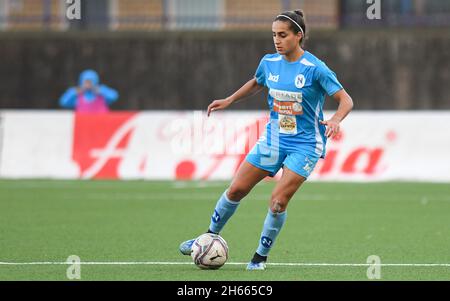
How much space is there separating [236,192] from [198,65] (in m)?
16.0

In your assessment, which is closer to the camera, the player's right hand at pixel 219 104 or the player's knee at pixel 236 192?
the player's knee at pixel 236 192

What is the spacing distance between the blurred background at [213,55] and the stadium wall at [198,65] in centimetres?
2

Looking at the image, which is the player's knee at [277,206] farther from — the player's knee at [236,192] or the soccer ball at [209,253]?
the soccer ball at [209,253]

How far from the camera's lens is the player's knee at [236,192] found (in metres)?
9.72

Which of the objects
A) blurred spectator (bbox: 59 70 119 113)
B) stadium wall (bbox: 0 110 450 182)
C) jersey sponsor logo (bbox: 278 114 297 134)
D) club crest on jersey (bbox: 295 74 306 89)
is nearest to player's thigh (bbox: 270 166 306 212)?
jersey sponsor logo (bbox: 278 114 297 134)

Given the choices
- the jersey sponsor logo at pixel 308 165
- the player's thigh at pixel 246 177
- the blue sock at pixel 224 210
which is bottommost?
the blue sock at pixel 224 210

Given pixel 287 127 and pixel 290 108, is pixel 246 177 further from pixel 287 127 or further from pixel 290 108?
pixel 290 108

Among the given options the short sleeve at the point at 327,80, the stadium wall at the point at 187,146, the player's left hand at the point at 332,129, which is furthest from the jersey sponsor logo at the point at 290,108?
the stadium wall at the point at 187,146

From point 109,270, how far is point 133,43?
55.0 ft

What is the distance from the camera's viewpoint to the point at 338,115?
9.20 m

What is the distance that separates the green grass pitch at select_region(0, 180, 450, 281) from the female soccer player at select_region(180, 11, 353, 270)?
52cm

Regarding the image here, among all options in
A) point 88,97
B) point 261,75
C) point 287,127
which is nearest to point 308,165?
point 287,127

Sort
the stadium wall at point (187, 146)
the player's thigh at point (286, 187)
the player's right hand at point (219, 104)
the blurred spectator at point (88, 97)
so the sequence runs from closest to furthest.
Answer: the player's thigh at point (286, 187), the player's right hand at point (219, 104), the stadium wall at point (187, 146), the blurred spectator at point (88, 97)
